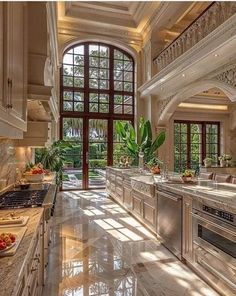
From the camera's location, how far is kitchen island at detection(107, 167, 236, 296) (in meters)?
2.28

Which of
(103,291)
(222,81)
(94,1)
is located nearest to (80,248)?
(103,291)

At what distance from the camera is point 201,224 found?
2.66 metres

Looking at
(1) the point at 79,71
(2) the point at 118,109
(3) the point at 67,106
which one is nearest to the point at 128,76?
(2) the point at 118,109

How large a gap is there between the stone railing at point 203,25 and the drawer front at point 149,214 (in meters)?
3.85

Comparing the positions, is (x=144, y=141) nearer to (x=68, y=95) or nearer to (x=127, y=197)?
(x=127, y=197)

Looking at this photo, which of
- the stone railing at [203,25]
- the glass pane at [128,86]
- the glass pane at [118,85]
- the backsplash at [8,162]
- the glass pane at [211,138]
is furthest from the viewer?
the glass pane at [211,138]

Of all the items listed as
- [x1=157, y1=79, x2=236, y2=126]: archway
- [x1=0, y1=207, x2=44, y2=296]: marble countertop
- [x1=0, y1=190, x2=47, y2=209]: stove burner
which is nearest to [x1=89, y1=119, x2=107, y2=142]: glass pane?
[x1=157, y1=79, x2=236, y2=126]: archway

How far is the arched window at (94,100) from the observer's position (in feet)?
28.6

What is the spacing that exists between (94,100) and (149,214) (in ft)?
19.2

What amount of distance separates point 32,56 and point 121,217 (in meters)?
3.78

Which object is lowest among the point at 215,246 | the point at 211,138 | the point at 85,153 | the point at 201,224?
the point at 215,246

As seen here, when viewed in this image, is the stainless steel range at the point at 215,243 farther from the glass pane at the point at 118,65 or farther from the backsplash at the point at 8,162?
the glass pane at the point at 118,65

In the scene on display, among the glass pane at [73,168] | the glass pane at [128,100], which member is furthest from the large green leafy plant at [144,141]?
the glass pane at [73,168]

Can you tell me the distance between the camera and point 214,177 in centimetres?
507
